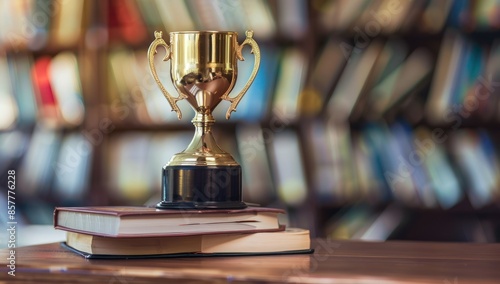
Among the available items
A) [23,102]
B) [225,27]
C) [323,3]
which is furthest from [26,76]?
[323,3]

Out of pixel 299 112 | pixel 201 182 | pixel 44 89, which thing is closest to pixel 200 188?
pixel 201 182

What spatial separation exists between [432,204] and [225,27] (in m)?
0.91

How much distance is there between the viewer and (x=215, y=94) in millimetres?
1434

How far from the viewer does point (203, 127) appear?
1.44 m

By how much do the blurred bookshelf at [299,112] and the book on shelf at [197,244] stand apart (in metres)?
1.69

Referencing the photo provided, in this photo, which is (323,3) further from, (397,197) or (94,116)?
(94,116)

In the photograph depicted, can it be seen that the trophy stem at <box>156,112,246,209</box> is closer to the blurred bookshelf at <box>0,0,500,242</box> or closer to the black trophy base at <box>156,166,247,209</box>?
the black trophy base at <box>156,166,247,209</box>

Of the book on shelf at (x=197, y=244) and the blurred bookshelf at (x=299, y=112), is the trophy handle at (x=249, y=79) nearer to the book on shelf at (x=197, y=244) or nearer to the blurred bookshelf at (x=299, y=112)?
the book on shelf at (x=197, y=244)

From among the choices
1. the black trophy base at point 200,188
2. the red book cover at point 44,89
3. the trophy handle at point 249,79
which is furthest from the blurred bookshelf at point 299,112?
the black trophy base at point 200,188

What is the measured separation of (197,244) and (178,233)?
50mm

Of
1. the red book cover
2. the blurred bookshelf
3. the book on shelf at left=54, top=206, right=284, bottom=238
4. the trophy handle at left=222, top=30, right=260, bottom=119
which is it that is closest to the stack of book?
the book on shelf at left=54, top=206, right=284, bottom=238

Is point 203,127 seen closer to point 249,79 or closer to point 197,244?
point 249,79

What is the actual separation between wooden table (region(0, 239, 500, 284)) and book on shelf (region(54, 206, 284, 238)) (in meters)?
0.04

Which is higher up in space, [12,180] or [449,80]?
[449,80]
